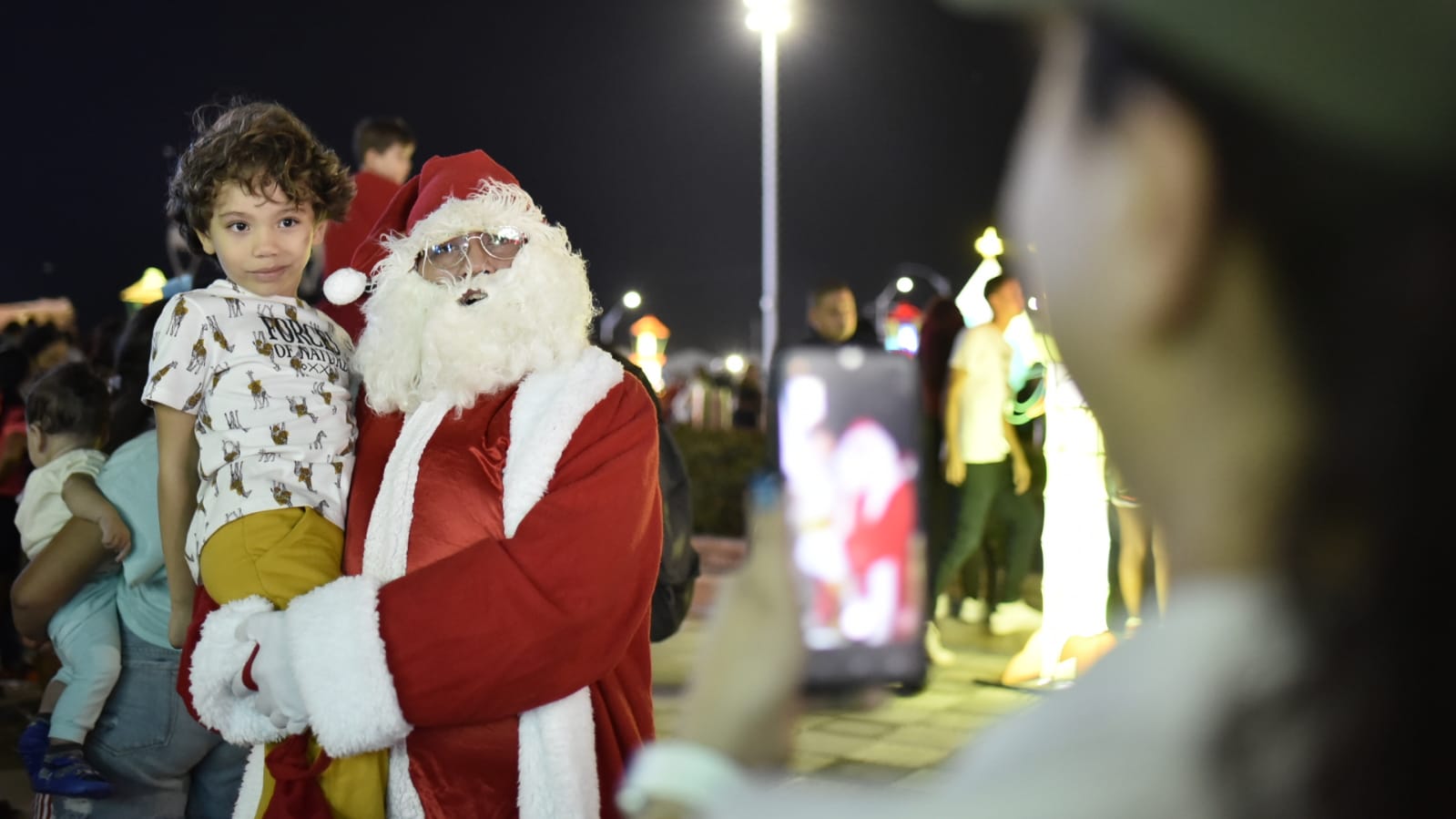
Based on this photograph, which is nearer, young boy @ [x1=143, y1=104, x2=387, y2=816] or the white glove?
the white glove

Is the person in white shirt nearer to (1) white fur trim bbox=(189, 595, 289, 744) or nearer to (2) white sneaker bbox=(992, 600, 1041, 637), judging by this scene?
(2) white sneaker bbox=(992, 600, 1041, 637)

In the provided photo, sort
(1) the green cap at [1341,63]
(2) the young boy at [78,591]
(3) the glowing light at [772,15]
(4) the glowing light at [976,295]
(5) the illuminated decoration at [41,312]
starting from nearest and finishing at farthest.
Answer: (1) the green cap at [1341,63] → (2) the young boy at [78,591] → (3) the glowing light at [772,15] → (4) the glowing light at [976,295] → (5) the illuminated decoration at [41,312]

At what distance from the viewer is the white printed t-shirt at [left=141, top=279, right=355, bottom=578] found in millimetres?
2383

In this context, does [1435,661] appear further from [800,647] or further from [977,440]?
[977,440]

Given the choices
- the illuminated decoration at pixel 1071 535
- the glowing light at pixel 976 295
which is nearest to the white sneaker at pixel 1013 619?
the glowing light at pixel 976 295

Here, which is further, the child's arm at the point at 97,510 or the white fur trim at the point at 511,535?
the child's arm at the point at 97,510

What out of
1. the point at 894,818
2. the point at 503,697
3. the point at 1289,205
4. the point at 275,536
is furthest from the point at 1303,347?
the point at 275,536

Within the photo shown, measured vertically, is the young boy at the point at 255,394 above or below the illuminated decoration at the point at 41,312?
below

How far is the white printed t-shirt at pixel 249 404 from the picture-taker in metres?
2.38

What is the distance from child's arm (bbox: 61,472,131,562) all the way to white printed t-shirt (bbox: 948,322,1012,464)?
437cm

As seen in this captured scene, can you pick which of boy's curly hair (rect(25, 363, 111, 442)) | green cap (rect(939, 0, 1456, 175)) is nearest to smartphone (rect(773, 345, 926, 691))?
green cap (rect(939, 0, 1456, 175))

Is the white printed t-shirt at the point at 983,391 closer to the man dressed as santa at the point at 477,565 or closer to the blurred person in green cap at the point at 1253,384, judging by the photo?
the man dressed as santa at the point at 477,565

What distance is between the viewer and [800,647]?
0.64 meters

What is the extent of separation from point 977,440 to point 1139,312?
652 centimetres
